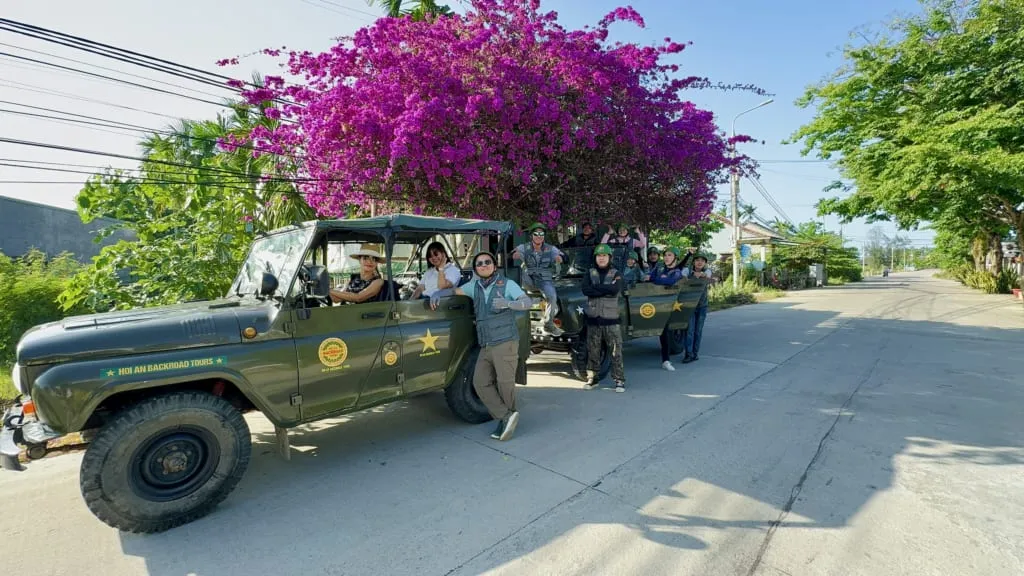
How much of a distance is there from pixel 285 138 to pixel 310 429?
5.55m

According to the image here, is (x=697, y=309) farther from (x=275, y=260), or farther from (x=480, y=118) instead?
(x=275, y=260)

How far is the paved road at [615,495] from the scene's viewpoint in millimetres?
2785

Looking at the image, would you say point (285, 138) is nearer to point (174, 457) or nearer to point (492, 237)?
point (492, 237)

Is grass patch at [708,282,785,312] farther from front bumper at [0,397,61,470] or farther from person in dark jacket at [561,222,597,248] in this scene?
front bumper at [0,397,61,470]

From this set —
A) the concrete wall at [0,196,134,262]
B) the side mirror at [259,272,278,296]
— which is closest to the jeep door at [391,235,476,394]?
the side mirror at [259,272,278,296]

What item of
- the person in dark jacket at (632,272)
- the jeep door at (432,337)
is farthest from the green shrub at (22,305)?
the person in dark jacket at (632,272)

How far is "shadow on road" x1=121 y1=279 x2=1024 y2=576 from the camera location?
2.94 metres

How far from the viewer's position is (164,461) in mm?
3105

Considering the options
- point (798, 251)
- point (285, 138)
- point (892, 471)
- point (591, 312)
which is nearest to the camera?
point (892, 471)

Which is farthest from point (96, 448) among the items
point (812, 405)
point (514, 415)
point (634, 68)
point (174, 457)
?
point (634, 68)

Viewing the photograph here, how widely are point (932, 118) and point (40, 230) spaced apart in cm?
2678

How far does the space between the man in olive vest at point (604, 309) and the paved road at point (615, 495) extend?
0.44m

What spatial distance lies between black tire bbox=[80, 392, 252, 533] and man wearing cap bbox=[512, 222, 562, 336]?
391cm

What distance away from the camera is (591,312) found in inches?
249
